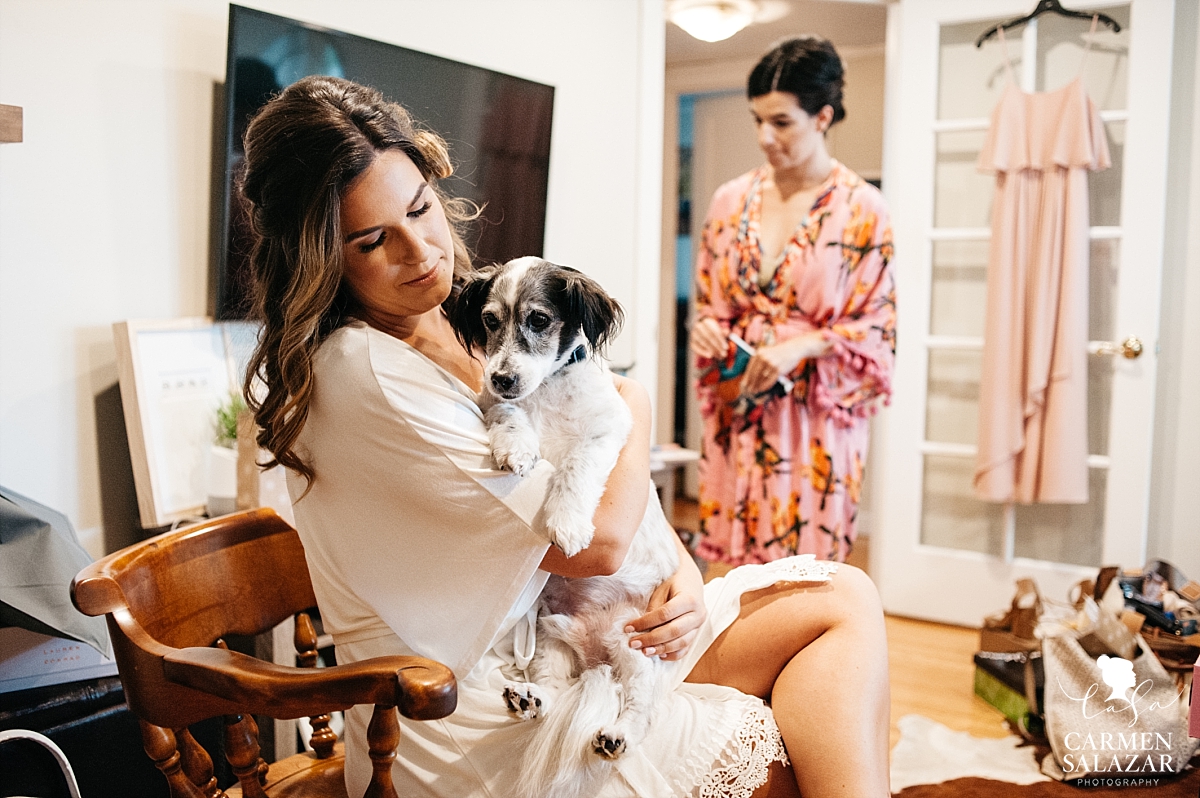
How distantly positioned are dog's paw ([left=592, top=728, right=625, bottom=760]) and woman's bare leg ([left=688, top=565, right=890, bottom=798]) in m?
0.20

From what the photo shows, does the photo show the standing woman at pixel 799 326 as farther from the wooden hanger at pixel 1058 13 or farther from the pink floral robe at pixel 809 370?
the wooden hanger at pixel 1058 13

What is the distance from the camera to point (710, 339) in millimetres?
2629

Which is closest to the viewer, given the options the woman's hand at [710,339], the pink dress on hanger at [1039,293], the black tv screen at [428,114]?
the black tv screen at [428,114]

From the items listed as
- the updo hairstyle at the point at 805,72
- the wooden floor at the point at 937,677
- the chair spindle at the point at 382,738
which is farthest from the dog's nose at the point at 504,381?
the wooden floor at the point at 937,677

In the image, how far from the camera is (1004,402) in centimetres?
320

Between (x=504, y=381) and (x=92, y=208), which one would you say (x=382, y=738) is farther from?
(x=92, y=208)

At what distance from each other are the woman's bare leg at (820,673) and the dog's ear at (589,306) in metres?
0.46

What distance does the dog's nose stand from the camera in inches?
47.3

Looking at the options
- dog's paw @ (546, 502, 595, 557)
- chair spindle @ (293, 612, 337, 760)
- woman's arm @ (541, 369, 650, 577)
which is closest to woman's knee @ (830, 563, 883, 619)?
woman's arm @ (541, 369, 650, 577)

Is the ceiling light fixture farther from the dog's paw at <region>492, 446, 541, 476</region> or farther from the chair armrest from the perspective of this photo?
the chair armrest

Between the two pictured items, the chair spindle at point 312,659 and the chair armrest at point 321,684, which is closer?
the chair armrest at point 321,684

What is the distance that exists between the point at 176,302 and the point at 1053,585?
311 centimetres

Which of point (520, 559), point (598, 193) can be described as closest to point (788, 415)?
point (598, 193)

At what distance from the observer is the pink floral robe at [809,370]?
253 cm
